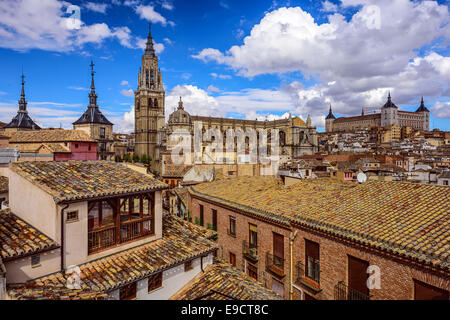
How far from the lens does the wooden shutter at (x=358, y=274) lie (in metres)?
7.63

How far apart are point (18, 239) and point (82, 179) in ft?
8.03

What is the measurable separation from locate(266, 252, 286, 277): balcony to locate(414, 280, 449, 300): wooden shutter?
184 inches

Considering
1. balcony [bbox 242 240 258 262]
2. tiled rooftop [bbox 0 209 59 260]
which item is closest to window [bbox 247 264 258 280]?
balcony [bbox 242 240 258 262]

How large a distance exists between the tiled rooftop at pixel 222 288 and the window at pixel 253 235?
8.29 ft

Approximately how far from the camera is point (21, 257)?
6418 mm

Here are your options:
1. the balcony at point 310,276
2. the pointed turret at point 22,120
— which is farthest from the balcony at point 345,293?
the pointed turret at point 22,120

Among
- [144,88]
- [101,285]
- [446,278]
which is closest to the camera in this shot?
[446,278]

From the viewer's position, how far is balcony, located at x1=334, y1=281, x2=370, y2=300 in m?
7.75

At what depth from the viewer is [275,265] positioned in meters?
10.8

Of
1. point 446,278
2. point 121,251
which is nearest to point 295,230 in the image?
point 446,278

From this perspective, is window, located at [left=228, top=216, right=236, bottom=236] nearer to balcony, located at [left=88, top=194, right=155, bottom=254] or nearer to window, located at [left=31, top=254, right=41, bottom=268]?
balcony, located at [left=88, top=194, right=155, bottom=254]
